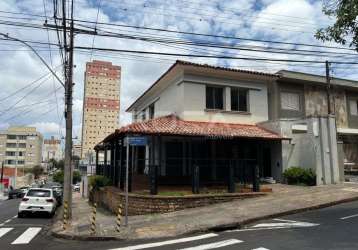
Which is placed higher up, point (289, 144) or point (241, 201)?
point (289, 144)

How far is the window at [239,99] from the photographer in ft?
77.7

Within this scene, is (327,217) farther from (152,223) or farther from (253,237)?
(152,223)

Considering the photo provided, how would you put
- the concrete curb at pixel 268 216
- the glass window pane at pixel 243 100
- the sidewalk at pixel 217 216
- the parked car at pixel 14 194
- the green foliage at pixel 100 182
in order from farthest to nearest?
the parked car at pixel 14 194, the glass window pane at pixel 243 100, the green foliage at pixel 100 182, the concrete curb at pixel 268 216, the sidewalk at pixel 217 216

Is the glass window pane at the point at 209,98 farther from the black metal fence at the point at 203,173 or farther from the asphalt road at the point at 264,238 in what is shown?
the asphalt road at the point at 264,238

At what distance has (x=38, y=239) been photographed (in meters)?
12.8

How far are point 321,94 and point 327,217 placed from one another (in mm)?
14398

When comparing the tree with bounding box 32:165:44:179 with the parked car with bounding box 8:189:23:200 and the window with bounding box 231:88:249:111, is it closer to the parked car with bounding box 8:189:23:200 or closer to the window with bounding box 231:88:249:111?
the parked car with bounding box 8:189:23:200

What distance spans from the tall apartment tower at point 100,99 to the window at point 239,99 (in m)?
11.0

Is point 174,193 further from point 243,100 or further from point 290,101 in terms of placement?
point 290,101

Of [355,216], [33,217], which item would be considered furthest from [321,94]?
[33,217]

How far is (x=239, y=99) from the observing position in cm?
2384

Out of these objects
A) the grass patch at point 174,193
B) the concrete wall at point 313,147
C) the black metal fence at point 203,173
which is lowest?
the grass patch at point 174,193

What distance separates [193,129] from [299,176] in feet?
21.0

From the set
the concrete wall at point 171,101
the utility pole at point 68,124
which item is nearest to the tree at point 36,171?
the concrete wall at point 171,101
